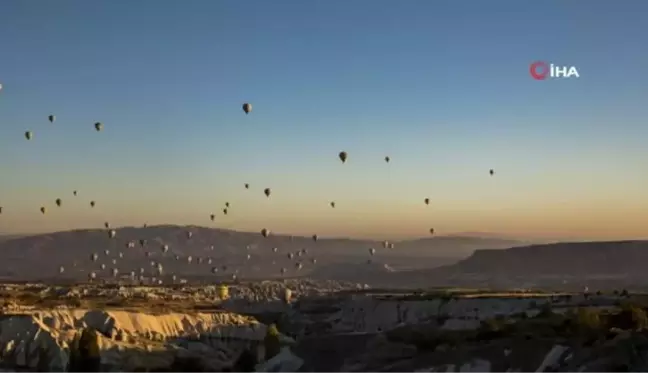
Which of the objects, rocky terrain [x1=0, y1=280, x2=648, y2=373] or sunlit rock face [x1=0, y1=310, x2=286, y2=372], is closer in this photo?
rocky terrain [x1=0, y1=280, x2=648, y2=373]

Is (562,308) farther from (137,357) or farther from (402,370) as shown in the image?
(402,370)

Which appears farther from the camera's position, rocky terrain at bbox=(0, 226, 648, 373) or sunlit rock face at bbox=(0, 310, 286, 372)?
sunlit rock face at bbox=(0, 310, 286, 372)

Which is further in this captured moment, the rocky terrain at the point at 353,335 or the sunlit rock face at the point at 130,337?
the sunlit rock face at the point at 130,337

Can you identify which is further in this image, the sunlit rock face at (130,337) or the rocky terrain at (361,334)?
the sunlit rock face at (130,337)

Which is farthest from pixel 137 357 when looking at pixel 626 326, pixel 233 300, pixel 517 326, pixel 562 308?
pixel 233 300

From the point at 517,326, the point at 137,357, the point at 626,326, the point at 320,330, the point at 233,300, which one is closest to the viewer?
the point at 626,326

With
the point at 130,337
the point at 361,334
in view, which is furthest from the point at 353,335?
the point at 130,337

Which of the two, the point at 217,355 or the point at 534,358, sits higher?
the point at 534,358

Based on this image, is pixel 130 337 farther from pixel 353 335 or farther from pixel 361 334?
pixel 353 335

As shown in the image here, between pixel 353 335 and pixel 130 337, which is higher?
pixel 353 335

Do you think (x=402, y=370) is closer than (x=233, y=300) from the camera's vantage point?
Yes

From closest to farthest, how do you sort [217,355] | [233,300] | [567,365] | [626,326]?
[567,365], [626,326], [217,355], [233,300]
